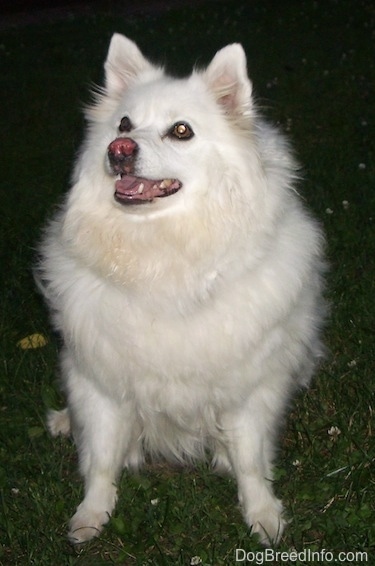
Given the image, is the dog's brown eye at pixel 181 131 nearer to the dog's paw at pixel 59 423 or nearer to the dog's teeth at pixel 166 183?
the dog's teeth at pixel 166 183

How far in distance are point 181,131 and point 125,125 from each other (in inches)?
9.7

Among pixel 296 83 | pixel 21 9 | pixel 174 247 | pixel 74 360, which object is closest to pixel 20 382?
pixel 74 360

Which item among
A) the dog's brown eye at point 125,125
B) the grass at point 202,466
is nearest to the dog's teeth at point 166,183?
the dog's brown eye at point 125,125

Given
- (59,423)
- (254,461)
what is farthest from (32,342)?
(254,461)

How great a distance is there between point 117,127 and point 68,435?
149cm

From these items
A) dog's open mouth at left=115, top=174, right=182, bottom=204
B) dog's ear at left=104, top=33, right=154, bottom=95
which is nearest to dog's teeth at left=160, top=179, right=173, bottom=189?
dog's open mouth at left=115, top=174, right=182, bottom=204

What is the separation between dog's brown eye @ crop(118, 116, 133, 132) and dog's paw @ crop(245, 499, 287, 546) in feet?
5.24

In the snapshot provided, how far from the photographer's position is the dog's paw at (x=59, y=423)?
3.69 m

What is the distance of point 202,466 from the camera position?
132 inches

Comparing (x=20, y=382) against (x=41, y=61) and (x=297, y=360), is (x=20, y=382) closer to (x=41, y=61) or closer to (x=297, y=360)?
(x=297, y=360)

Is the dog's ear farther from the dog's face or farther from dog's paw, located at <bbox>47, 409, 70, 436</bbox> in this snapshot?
dog's paw, located at <bbox>47, 409, 70, 436</bbox>

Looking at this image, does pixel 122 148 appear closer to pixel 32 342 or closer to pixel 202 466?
pixel 202 466

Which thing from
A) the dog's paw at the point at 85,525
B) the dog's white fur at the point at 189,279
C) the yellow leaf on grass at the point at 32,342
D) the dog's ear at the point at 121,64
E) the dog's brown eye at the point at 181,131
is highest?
the dog's ear at the point at 121,64

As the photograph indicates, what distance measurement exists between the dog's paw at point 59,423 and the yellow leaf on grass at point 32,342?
22.0 inches
